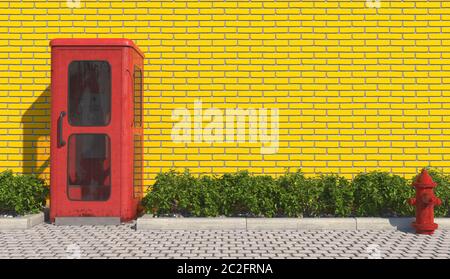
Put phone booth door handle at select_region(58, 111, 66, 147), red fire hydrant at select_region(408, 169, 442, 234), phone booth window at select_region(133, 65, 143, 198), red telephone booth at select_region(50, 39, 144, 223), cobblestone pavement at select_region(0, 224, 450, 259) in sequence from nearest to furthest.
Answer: cobblestone pavement at select_region(0, 224, 450, 259) < red fire hydrant at select_region(408, 169, 442, 234) < phone booth door handle at select_region(58, 111, 66, 147) < red telephone booth at select_region(50, 39, 144, 223) < phone booth window at select_region(133, 65, 143, 198)

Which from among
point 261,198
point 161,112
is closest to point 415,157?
point 261,198

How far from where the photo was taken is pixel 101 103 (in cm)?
831

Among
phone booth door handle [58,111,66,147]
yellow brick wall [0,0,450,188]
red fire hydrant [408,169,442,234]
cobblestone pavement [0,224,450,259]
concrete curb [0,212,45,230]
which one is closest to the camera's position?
cobblestone pavement [0,224,450,259]

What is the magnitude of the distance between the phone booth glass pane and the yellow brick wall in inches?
44.5

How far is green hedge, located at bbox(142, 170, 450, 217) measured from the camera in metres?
8.17

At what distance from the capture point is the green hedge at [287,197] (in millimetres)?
8172

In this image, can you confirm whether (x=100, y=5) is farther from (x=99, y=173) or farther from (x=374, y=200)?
(x=374, y=200)

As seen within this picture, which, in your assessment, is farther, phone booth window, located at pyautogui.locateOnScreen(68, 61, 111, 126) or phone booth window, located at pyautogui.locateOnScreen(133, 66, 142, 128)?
phone booth window, located at pyautogui.locateOnScreen(133, 66, 142, 128)

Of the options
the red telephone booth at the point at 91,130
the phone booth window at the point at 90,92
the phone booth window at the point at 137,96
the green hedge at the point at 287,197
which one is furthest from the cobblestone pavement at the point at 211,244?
the phone booth window at the point at 137,96

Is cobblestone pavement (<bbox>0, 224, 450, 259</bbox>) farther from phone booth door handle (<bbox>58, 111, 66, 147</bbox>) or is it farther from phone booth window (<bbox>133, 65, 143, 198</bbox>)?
phone booth door handle (<bbox>58, 111, 66, 147</bbox>)

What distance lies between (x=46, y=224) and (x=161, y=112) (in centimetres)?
266

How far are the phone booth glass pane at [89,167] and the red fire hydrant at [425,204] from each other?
4595 millimetres

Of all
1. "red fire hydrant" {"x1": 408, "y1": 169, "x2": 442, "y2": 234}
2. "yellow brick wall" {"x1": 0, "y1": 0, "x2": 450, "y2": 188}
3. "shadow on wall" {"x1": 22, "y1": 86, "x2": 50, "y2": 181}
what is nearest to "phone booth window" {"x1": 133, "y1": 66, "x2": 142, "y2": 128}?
"yellow brick wall" {"x1": 0, "y1": 0, "x2": 450, "y2": 188}

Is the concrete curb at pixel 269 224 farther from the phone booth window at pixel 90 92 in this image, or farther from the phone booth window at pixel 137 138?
the phone booth window at pixel 90 92
